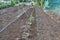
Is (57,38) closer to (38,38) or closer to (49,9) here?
(38,38)

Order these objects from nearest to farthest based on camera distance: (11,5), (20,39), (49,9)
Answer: (20,39) → (49,9) → (11,5)

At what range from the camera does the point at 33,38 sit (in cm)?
784

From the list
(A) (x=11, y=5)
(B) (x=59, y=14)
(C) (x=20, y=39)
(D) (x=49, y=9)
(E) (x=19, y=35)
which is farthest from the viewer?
(A) (x=11, y=5)

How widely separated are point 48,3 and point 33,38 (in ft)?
49.9

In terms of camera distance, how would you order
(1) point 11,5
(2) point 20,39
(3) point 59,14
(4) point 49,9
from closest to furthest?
(2) point 20,39, (3) point 59,14, (4) point 49,9, (1) point 11,5

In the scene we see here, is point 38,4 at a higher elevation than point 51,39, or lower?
lower

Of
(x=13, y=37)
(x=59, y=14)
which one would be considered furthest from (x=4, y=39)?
(x=59, y=14)

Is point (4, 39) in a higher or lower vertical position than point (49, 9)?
higher

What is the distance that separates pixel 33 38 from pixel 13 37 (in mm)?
903

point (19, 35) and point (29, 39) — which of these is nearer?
point (29, 39)

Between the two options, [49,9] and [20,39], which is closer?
[20,39]

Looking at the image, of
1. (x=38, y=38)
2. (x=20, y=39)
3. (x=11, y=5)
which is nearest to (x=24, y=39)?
(x=20, y=39)

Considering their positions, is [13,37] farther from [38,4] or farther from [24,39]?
[38,4]

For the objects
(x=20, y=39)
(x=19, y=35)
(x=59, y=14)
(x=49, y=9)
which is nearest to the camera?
(x=20, y=39)
